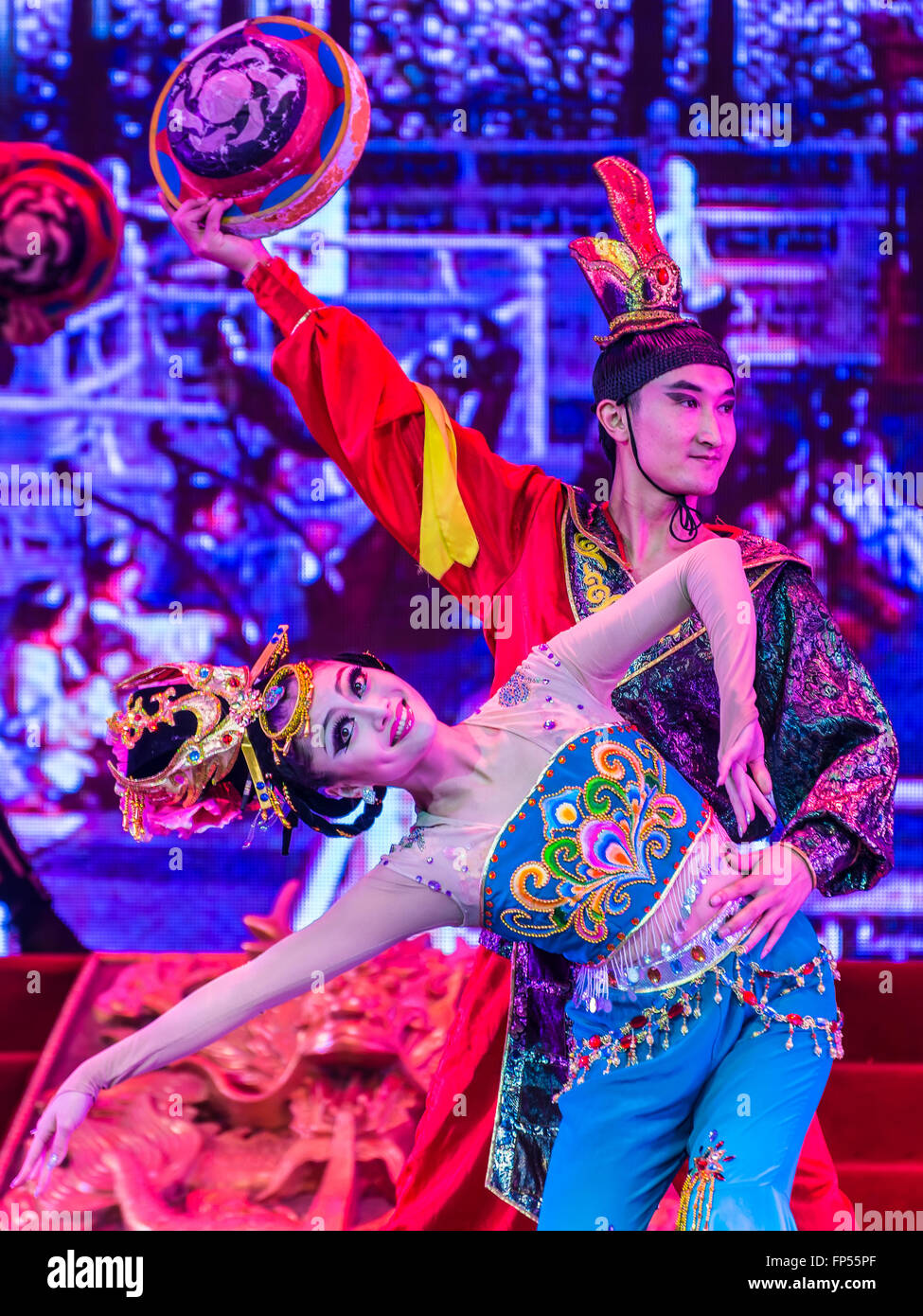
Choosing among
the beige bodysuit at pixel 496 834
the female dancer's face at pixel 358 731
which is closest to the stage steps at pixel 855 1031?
the beige bodysuit at pixel 496 834

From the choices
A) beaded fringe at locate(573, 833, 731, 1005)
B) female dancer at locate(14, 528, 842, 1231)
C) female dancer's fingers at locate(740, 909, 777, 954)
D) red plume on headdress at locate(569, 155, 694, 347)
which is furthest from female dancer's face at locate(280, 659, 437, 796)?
red plume on headdress at locate(569, 155, 694, 347)

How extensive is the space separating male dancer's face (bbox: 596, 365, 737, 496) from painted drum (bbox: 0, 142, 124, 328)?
1.31 metres

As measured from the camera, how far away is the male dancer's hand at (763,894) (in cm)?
236

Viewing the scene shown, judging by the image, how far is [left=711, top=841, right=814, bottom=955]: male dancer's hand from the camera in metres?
2.36

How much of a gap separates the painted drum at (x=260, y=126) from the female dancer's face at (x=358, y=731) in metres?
1.11

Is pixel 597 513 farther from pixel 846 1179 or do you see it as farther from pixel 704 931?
pixel 846 1179

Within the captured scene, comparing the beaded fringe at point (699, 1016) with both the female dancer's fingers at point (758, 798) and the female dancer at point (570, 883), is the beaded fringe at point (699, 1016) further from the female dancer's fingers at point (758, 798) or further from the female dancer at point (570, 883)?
the female dancer's fingers at point (758, 798)

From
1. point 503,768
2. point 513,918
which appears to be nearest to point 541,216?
point 503,768

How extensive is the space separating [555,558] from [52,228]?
1.37 metres

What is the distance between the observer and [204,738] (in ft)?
7.75

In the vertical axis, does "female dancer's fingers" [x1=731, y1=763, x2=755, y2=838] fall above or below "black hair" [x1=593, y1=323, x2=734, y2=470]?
below

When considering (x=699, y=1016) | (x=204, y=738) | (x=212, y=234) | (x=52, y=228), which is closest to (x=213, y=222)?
(x=212, y=234)

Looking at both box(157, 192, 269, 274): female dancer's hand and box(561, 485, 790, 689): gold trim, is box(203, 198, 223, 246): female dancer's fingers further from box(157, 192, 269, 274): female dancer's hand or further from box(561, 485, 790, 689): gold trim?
box(561, 485, 790, 689): gold trim

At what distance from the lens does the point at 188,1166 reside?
322 cm
